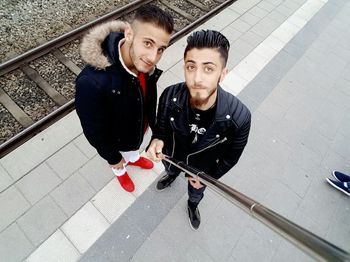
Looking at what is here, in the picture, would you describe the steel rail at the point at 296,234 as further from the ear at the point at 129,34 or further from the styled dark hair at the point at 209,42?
the ear at the point at 129,34

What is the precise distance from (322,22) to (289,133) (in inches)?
161

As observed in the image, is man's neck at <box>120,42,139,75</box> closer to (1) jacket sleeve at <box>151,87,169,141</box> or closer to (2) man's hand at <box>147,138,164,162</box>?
(1) jacket sleeve at <box>151,87,169,141</box>

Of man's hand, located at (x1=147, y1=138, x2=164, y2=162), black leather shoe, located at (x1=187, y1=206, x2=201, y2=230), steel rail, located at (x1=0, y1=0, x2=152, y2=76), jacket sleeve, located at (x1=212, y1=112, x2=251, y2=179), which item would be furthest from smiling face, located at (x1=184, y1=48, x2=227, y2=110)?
steel rail, located at (x1=0, y1=0, x2=152, y2=76)

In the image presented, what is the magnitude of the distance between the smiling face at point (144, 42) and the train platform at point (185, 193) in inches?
87.1

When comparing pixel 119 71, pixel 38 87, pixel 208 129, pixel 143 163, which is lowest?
pixel 143 163

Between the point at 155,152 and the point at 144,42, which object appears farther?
the point at 155,152

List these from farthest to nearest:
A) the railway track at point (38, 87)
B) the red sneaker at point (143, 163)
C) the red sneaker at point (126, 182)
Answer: the railway track at point (38, 87), the red sneaker at point (143, 163), the red sneaker at point (126, 182)

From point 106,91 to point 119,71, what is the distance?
0.20m

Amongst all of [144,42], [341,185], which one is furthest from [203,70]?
[341,185]

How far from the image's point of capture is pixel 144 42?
2299 mm

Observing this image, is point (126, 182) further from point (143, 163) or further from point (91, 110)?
point (91, 110)

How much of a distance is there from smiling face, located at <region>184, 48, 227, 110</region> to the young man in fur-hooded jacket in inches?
15.5

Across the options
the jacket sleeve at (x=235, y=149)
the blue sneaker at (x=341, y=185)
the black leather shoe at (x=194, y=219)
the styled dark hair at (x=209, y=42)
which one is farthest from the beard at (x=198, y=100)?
the blue sneaker at (x=341, y=185)

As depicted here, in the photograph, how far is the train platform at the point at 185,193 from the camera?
3.57 metres
